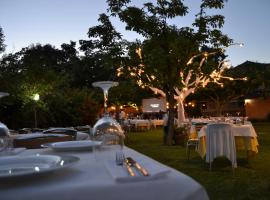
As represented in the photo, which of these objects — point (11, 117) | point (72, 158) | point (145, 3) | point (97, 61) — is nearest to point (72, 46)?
point (97, 61)

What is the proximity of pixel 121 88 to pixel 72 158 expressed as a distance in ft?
36.0

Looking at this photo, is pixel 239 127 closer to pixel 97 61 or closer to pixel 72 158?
pixel 72 158

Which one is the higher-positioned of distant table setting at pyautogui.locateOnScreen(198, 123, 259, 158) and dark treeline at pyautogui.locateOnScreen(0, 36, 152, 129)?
dark treeline at pyautogui.locateOnScreen(0, 36, 152, 129)

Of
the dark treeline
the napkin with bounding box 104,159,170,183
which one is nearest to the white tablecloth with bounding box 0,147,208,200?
the napkin with bounding box 104,159,170,183

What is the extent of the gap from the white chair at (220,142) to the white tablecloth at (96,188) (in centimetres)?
515

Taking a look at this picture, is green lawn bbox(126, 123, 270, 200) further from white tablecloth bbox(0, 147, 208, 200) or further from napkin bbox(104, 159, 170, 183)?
white tablecloth bbox(0, 147, 208, 200)

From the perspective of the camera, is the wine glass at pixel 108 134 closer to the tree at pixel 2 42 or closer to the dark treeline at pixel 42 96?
the dark treeline at pixel 42 96

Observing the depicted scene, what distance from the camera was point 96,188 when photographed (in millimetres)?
789

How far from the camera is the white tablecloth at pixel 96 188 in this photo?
76 centimetres

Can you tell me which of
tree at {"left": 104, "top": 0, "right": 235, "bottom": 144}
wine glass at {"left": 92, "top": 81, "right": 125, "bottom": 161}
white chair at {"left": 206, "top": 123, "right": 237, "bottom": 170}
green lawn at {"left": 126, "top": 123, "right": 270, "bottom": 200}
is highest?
tree at {"left": 104, "top": 0, "right": 235, "bottom": 144}

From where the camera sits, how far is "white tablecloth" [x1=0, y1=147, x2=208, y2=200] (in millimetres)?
758

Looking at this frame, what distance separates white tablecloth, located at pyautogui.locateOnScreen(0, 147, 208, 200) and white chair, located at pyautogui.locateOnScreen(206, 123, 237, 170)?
16.9ft

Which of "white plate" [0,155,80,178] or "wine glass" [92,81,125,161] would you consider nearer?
"white plate" [0,155,80,178]

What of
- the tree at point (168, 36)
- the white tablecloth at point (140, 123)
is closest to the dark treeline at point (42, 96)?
the tree at point (168, 36)
